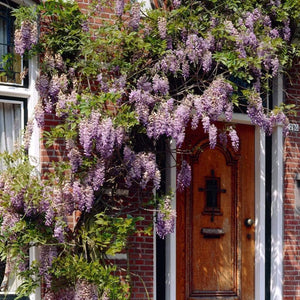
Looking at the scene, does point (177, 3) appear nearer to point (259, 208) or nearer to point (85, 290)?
point (259, 208)

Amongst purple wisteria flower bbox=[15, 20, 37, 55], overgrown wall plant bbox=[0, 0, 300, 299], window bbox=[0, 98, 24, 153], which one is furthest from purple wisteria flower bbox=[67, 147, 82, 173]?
purple wisteria flower bbox=[15, 20, 37, 55]

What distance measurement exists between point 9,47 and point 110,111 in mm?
1133

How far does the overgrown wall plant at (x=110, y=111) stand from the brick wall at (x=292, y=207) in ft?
3.42

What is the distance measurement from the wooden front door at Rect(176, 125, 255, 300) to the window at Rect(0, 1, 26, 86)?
1.88 meters

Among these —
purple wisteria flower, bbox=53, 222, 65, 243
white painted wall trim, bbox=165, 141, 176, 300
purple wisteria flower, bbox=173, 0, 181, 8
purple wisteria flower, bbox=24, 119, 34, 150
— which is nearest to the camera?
purple wisteria flower, bbox=53, 222, 65, 243

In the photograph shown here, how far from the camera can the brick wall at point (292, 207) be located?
745 cm

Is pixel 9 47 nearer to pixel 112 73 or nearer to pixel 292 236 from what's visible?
pixel 112 73

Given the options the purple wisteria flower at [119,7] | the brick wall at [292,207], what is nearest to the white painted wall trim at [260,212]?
the brick wall at [292,207]

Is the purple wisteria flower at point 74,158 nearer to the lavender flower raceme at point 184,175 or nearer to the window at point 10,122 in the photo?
the window at point 10,122

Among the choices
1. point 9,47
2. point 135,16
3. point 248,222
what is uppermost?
point 135,16

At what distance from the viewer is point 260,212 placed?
24.0 feet

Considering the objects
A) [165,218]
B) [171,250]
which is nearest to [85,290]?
[165,218]

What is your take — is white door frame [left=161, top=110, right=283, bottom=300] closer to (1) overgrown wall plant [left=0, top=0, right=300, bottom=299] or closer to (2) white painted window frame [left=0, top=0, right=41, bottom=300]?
(1) overgrown wall plant [left=0, top=0, right=300, bottom=299]

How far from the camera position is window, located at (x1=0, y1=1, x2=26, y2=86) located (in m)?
6.24
